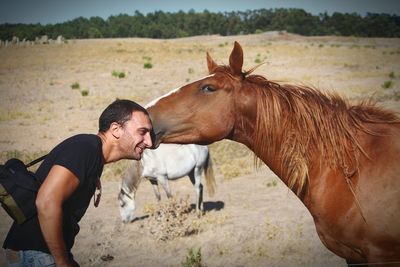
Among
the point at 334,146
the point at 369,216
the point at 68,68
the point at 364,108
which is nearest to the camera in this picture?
the point at 369,216

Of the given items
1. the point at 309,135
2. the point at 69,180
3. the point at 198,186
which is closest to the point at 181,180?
the point at 198,186

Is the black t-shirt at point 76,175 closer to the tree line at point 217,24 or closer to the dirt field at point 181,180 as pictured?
the dirt field at point 181,180

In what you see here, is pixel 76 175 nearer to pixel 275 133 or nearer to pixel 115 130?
pixel 115 130

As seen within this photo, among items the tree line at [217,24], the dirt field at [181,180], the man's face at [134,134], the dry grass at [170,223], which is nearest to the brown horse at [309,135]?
the dirt field at [181,180]

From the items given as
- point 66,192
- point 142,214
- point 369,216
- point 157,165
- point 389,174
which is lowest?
point 142,214

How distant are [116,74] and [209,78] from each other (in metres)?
21.3

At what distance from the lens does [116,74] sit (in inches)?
912

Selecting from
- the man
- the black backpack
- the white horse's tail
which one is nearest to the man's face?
the man

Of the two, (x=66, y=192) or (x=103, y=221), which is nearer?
(x=66, y=192)

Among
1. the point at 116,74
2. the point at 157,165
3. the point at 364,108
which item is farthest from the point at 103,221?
the point at 116,74

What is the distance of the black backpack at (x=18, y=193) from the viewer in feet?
6.06

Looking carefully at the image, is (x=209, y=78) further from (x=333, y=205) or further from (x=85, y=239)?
(x=85, y=239)

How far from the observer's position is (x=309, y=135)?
8.91ft

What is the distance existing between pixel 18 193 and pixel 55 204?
0.27 metres
